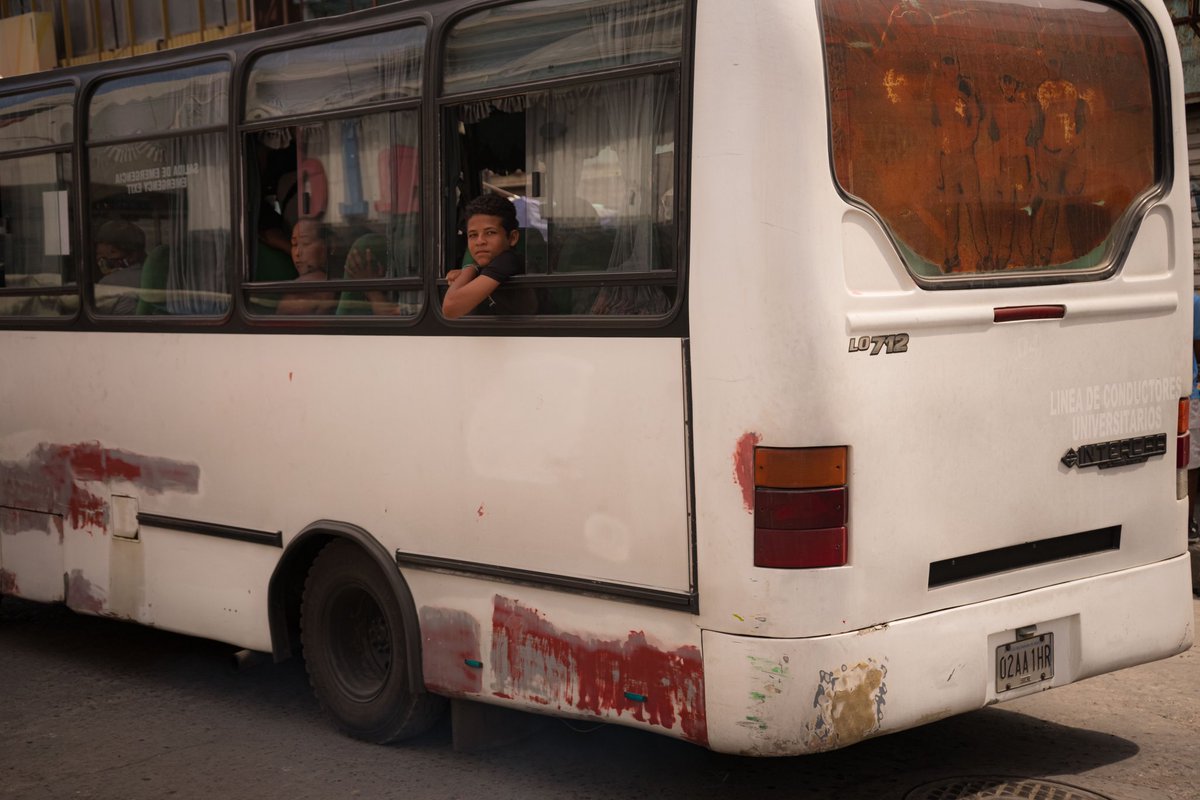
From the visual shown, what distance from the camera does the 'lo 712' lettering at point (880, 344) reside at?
4372mm

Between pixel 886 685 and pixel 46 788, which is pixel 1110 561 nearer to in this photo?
pixel 886 685

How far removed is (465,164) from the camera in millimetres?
5254

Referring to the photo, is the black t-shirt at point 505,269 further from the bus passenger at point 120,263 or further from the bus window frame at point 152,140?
the bus passenger at point 120,263

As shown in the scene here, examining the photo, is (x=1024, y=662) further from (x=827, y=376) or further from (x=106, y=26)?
(x=106, y=26)

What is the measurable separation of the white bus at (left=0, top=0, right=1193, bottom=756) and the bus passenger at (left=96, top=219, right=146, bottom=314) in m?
0.44

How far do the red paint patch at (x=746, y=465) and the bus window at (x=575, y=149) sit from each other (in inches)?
19.5

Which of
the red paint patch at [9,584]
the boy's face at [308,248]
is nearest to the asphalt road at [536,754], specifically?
the red paint patch at [9,584]

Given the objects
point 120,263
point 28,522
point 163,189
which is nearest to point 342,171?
point 163,189

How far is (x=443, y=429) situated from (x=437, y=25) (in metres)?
1.43

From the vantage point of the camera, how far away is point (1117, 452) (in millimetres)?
5070

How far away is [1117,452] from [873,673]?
1.31 metres

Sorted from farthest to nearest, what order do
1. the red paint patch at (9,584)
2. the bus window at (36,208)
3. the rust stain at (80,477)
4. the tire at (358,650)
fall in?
the red paint patch at (9,584)
the bus window at (36,208)
the rust stain at (80,477)
the tire at (358,650)

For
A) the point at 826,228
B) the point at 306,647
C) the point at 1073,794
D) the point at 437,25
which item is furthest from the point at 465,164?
the point at 1073,794

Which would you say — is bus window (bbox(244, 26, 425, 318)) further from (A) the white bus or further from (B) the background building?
(B) the background building
